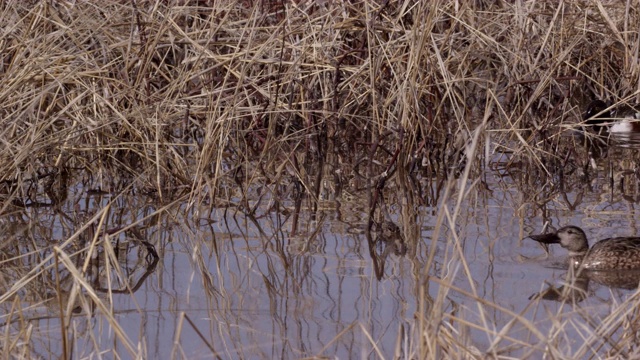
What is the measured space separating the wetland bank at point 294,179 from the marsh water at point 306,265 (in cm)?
2

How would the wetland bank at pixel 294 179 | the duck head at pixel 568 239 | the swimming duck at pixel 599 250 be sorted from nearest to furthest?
the wetland bank at pixel 294 179, the swimming duck at pixel 599 250, the duck head at pixel 568 239

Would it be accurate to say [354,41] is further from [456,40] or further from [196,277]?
[196,277]

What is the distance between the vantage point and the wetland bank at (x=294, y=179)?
14.1 feet

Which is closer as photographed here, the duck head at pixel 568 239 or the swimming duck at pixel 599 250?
the swimming duck at pixel 599 250

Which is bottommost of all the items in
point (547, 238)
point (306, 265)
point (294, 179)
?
point (306, 265)

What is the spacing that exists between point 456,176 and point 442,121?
73 centimetres

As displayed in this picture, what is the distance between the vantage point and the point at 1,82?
5750 mm

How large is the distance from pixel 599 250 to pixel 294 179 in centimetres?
176

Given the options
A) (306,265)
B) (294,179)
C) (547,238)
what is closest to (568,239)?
(547,238)

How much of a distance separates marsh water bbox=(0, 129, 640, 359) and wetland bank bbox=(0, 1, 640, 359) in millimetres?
15

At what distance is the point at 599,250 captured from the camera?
5.27m

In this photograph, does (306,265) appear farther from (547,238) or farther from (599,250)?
(599,250)

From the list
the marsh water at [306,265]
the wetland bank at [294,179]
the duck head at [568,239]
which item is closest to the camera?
the marsh water at [306,265]

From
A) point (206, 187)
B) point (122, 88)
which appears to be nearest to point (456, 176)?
point (206, 187)
